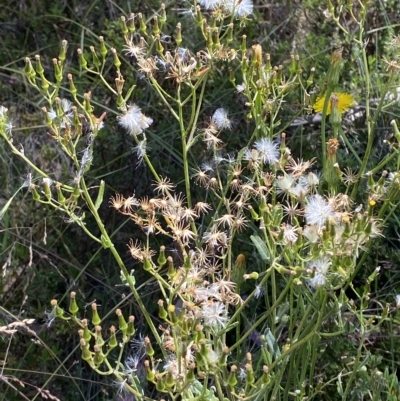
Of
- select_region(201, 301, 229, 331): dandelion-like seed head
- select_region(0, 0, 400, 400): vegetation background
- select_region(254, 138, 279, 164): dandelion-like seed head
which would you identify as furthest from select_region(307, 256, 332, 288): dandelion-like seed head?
select_region(0, 0, 400, 400): vegetation background

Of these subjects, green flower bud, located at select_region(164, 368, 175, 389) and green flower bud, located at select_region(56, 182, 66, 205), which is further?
green flower bud, located at select_region(56, 182, 66, 205)

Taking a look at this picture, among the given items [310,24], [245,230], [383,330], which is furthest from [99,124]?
[310,24]

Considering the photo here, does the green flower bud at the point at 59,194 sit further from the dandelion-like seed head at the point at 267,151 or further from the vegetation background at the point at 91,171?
the vegetation background at the point at 91,171

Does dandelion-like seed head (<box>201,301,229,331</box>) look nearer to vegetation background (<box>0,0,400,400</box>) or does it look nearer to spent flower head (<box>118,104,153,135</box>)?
spent flower head (<box>118,104,153,135</box>)

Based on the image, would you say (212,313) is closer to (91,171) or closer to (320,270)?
(320,270)

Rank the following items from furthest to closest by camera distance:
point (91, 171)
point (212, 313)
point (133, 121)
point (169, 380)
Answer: point (91, 171) → point (133, 121) → point (212, 313) → point (169, 380)

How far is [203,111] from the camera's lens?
9.28ft

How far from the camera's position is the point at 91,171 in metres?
2.83

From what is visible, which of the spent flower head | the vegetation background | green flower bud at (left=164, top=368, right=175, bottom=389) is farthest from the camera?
the vegetation background

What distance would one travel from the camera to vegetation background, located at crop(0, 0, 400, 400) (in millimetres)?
2506

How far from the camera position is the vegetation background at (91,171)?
98.7 inches

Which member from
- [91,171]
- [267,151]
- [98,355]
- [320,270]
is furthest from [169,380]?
[91,171]

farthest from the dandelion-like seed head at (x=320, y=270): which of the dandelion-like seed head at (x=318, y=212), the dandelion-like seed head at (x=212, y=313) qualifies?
the dandelion-like seed head at (x=212, y=313)

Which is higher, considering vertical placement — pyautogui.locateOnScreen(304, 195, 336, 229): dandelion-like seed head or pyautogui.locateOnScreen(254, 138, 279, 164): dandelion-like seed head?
pyautogui.locateOnScreen(304, 195, 336, 229): dandelion-like seed head
